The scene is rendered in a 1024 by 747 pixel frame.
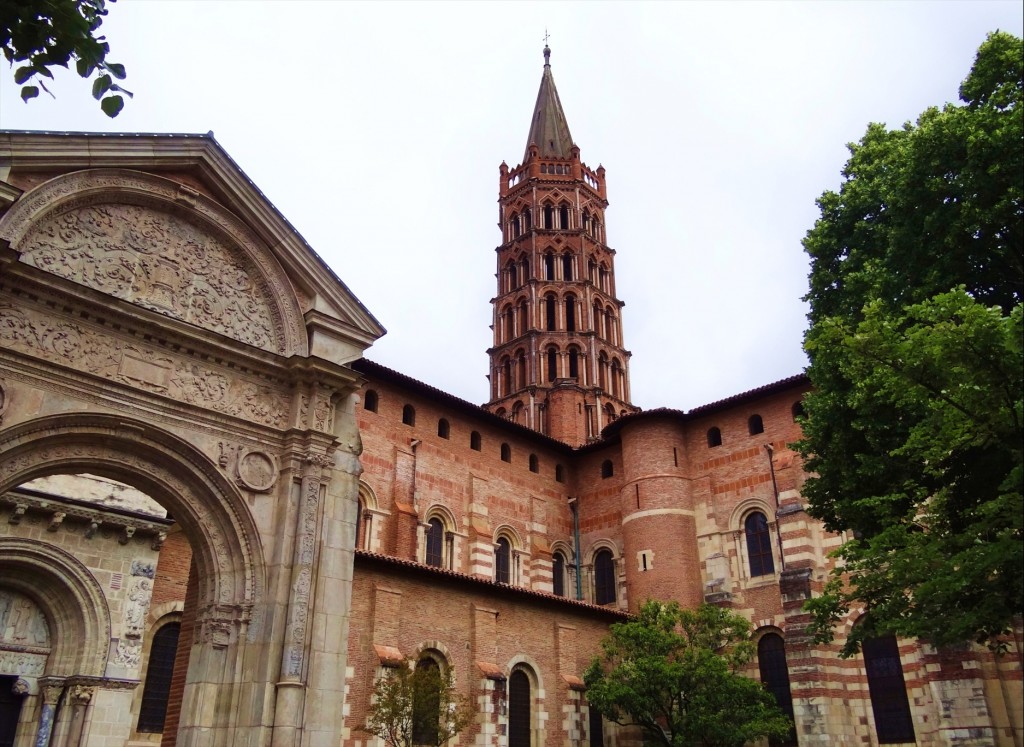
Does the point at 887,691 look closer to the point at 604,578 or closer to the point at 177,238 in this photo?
the point at 604,578

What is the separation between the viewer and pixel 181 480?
13844 millimetres

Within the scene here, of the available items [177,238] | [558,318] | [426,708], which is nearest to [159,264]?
[177,238]

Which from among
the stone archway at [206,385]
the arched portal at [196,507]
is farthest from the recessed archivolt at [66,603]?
the arched portal at [196,507]

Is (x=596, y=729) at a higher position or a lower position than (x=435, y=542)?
lower

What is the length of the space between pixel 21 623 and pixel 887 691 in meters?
23.8

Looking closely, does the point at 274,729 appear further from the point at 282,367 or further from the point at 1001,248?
the point at 1001,248

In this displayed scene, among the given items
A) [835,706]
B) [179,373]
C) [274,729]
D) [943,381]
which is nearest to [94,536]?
[179,373]

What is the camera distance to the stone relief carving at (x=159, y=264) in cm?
1316

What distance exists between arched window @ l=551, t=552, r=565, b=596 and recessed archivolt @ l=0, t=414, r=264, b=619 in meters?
21.5

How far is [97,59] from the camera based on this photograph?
610 cm

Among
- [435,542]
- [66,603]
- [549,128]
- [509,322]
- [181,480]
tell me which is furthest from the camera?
[549,128]

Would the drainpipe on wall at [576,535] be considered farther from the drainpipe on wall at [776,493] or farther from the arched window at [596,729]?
the drainpipe on wall at [776,493]

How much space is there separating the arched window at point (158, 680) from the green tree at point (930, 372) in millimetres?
14988

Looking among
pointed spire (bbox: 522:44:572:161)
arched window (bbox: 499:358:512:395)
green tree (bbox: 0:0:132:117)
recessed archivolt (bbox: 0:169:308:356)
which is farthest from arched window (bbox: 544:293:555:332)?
green tree (bbox: 0:0:132:117)
